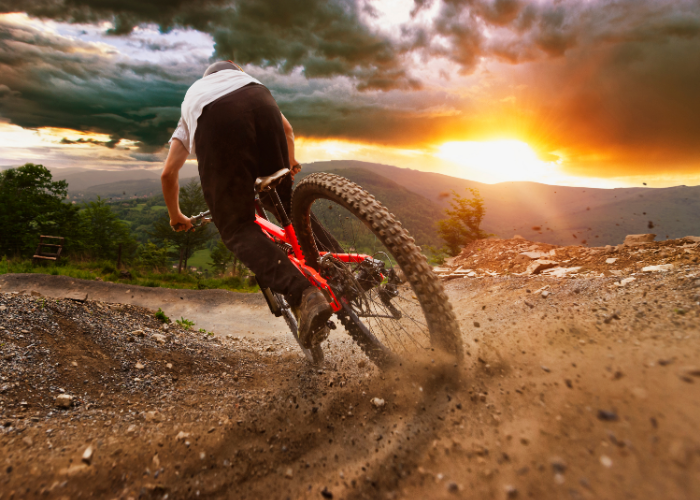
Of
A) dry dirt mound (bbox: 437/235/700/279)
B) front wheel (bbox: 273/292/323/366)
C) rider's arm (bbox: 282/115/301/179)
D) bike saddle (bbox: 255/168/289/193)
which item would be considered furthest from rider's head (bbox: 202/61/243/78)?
dry dirt mound (bbox: 437/235/700/279)

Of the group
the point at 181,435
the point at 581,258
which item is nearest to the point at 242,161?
the point at 181,435

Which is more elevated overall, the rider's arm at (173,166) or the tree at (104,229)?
the rider's arm at (173,166)

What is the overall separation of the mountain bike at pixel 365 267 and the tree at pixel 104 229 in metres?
51.4

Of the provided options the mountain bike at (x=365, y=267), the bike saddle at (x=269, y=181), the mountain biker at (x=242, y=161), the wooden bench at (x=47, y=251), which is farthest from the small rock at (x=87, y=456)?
the wooden bench at (x=47, y=251)

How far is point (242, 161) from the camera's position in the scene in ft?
7.48

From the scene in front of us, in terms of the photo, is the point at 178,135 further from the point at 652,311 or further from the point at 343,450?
the point at 652,311

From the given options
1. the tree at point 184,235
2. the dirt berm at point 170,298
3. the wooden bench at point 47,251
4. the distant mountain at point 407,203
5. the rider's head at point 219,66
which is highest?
the rider's head at point 219,66

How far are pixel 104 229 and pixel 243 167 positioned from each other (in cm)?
5923

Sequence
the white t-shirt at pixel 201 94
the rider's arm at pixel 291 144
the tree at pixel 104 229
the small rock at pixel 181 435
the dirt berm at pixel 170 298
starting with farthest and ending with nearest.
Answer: the tree at pixel 104 229, the dirt berm at pixel 170 298, the rider's arm at pixel 291 144, the white t-shirt at pixel 201 94, the small rock at pixel 181 435

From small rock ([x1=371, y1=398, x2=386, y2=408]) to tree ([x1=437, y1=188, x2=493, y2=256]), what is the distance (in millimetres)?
20793

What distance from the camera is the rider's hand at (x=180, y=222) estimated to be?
3.21 meters

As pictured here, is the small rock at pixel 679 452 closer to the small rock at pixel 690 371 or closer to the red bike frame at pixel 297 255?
the small rock at pixel 690 371

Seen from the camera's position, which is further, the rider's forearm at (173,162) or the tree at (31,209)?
the tree at (31,209)

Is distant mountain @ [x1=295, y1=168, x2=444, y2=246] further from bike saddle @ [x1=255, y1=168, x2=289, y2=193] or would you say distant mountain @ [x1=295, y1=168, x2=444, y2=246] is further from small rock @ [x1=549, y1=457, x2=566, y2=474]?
small rock @ [x1=549, y1=457, x2=566, y2=474]
